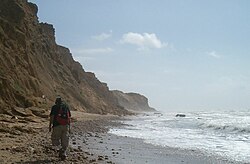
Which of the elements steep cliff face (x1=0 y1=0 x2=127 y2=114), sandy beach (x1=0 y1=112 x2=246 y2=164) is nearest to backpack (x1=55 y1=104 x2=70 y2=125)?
sandy beach (x1=0 y1=112 x2=246 y2=164)

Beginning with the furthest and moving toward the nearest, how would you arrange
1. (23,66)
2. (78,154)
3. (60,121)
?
(23,66), (78,154), (60,121)

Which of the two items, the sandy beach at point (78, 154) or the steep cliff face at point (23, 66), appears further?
the steep cliff face at point (23, 66)

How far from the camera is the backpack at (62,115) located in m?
10.6

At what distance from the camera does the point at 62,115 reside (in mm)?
10695

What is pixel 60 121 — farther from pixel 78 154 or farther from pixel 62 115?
pixel 78 154

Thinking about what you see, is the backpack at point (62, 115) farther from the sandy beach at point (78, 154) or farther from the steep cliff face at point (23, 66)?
the steep cliff face at point (23, 66)

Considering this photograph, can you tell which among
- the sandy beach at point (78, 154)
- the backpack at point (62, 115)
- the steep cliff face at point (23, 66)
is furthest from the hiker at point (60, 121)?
the steep cliff face at point (23, 66)

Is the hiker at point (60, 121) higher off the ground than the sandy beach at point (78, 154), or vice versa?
the hiker at point (60, 121)

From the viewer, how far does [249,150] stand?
16.1 metres

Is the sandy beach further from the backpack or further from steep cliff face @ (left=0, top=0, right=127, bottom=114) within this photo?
steep cliff face @ (left=0, top=0, right=127, bottom=114)

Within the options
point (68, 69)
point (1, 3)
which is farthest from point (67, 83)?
point (1, 3)

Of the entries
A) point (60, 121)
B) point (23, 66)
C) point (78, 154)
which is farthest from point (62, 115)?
point (23, 66)

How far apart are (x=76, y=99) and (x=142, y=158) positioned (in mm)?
49100

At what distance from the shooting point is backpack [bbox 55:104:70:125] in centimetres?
1065
